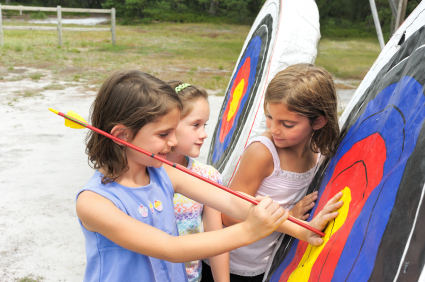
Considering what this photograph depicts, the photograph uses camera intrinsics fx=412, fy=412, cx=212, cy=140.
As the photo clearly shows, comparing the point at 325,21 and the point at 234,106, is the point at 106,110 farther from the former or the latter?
the point at 325,21

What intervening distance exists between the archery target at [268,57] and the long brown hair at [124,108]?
0.94 meters

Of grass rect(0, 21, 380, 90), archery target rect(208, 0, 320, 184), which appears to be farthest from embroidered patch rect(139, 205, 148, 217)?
grass rect(0, 21, 380, 90)

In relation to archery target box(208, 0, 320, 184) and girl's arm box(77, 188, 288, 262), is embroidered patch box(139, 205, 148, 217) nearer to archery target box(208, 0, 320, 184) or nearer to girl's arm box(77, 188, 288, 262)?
girl's arm box(77, 188, 288, 262)

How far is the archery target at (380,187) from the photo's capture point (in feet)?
2.49

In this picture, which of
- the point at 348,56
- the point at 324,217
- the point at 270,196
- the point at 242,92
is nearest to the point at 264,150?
the point at 270,196

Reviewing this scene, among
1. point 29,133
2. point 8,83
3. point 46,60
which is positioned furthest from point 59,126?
point 46,60

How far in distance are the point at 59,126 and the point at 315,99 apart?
4.64 m

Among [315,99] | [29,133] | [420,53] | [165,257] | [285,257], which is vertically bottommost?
[29,133]

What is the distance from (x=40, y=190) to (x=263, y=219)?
307cm

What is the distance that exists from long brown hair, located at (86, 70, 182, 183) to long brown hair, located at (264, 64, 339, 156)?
15.9 inches

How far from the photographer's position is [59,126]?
→ 214 inches

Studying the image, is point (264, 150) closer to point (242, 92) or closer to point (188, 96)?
point (188, 96)

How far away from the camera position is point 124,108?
120 centimetres

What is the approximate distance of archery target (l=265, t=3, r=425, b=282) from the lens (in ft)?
2.49
